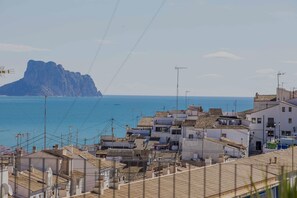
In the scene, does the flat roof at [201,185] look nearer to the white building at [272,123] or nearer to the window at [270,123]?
→ the white building at [272,123]

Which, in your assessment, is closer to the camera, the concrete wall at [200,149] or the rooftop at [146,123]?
the concrete wall at [200,149]

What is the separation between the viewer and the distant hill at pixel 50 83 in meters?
169

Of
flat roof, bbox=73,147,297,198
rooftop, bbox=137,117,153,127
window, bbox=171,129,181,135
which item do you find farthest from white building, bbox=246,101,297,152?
flat roof, bbox=73,147,297,198

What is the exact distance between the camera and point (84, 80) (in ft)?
589

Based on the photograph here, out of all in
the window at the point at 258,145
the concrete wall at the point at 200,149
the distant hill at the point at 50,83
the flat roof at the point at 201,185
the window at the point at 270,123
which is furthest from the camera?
the distant hill at the point at 50,83

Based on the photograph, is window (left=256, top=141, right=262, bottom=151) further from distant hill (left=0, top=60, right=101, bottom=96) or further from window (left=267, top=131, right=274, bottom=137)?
distant hill (left=0, top=60, right=101, bottom=96)

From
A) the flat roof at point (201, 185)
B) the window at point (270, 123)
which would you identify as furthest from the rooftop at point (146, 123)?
the flat roof at point (201, 185)

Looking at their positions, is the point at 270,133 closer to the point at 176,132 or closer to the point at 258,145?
the point at 258,145

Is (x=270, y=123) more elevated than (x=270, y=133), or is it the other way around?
(x=270, y=123)

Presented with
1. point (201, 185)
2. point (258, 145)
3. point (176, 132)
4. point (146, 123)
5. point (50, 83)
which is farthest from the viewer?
point (50, 83)

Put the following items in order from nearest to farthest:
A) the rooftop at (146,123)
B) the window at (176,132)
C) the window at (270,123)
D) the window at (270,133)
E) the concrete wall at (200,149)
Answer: the concrete wall at (200,149), the window at (270,133), the window at (270,123), the window at (176,132), the rooftop at (146,123)

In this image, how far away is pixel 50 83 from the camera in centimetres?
17275

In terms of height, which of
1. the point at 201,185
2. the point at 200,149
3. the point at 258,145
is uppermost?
the point at 201,185

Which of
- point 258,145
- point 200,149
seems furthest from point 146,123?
point 200,149
